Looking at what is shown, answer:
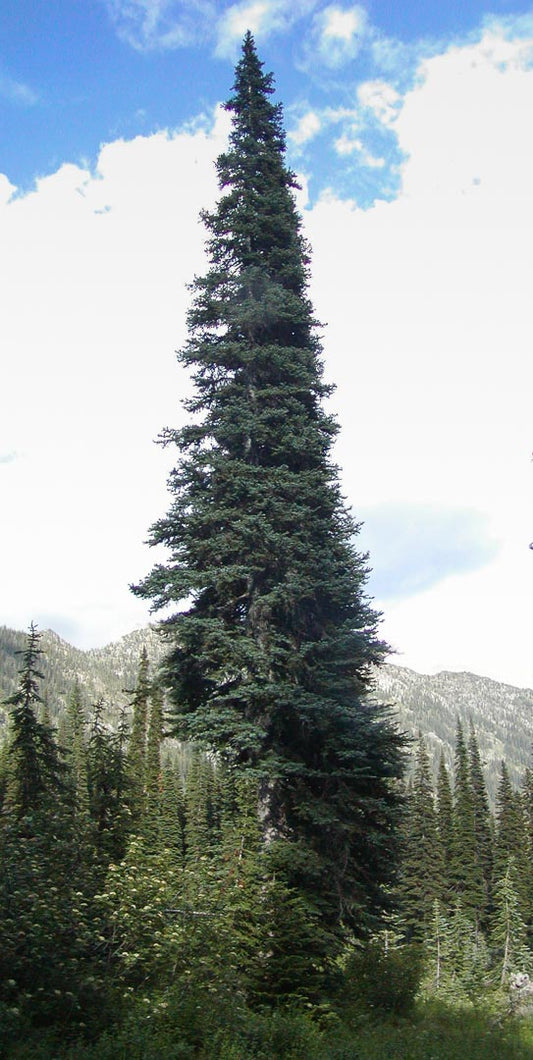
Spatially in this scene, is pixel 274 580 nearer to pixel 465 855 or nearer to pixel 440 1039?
pixel 440 1039

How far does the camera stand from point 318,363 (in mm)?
18859

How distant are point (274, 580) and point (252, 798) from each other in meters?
4.70

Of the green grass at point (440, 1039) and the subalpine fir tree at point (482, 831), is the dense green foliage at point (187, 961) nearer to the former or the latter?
the green grass at point (440, 1039)

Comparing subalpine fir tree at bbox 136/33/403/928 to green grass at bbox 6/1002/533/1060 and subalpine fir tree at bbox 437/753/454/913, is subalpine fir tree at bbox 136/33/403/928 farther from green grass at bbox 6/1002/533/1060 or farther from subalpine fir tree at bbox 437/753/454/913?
subalpine fir tree at bbox 437/753/454/913

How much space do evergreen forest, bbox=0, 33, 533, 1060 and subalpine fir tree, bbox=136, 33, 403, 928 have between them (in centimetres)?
7

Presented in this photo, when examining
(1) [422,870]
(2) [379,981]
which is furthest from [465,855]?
(2) [379,981]

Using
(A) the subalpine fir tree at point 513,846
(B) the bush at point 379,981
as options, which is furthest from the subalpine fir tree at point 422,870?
(B) the bush at point 379,981

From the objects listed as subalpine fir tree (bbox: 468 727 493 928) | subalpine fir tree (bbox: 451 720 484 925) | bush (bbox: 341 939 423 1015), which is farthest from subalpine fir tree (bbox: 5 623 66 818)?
subalpine fir tree (bbox: 468 727 493 928)

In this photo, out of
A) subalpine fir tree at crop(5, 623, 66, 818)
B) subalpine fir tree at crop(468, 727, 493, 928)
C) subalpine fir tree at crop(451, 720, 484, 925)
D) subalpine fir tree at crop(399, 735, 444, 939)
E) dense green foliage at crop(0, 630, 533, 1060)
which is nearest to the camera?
dense green foliage at crop(0, 630, 533, 1060)

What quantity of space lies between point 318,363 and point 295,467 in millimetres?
3015

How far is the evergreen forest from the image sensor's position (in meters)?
9.16

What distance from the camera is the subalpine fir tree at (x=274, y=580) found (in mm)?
14547

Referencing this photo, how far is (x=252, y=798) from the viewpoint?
1421 cm

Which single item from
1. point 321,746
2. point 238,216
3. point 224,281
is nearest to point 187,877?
point 321,746
